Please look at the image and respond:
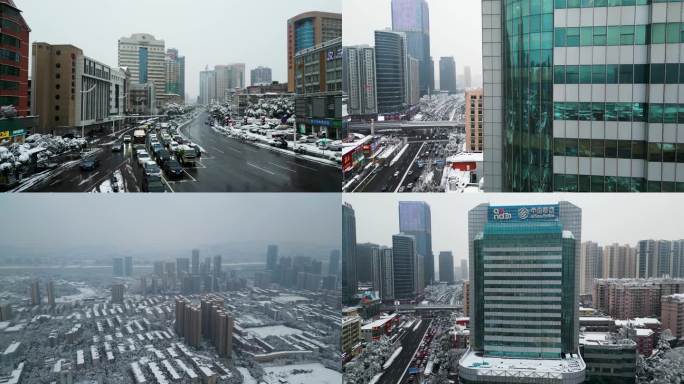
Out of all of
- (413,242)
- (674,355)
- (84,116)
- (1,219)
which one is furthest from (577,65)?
(1,219)

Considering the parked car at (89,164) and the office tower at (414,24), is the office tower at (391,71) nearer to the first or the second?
the office tower at (414,24)

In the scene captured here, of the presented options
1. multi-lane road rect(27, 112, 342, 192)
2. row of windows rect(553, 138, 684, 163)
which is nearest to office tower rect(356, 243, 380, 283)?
multi-lane road rect(27, 112, 342, 192)

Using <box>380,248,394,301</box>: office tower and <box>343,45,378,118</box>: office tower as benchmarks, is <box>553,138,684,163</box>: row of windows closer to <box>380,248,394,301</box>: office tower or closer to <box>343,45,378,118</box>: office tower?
<box>380,248,394,301</box>: office tower

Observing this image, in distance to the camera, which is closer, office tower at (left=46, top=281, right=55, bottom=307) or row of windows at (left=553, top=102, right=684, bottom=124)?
row of windows at (left=553, top=102, right=684, bottom=124)

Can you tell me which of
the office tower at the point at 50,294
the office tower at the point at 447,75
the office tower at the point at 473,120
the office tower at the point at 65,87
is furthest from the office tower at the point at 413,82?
the office tower at the point at 50,294

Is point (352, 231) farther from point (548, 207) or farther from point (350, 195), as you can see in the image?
point (548, 207)

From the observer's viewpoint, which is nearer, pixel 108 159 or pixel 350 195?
pixel 108 159

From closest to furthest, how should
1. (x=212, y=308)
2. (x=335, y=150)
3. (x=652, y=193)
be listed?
(x=652, y=193)
(x=212, y=308)
(x=335, y=150)
